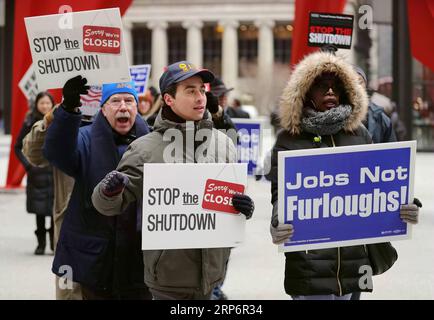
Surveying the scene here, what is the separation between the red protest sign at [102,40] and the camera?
17.6 ft

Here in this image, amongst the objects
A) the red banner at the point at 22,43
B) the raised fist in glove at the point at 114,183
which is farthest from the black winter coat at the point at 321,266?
the red banner at the point at 22,43

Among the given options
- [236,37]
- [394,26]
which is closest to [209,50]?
[236,37]

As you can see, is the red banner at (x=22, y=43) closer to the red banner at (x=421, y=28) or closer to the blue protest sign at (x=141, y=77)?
the blue protest sign at (x=141, y=77)

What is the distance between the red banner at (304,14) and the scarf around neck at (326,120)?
6.46 meters

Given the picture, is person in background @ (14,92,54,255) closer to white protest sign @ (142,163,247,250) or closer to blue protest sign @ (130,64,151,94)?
blue protest sign @ (130,64,151,94)

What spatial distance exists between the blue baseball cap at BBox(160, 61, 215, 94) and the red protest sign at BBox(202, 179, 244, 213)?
20.5 inches

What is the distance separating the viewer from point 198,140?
14.1 ft

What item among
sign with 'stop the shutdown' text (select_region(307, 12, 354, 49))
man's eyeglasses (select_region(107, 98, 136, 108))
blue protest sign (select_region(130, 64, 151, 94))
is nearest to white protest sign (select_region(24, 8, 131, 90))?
man's eyeglasses (select_region(107, 98, 136, 108))

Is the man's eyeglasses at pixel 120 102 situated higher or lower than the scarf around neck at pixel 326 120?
higher

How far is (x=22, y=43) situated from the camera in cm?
1345

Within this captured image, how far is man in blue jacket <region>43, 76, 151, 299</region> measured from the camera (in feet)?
15.9

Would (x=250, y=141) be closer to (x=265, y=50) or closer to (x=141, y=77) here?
(x=141, y=77)

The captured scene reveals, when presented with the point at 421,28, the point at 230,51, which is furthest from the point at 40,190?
the point at 230,51

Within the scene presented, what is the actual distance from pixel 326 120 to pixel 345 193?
37cm
